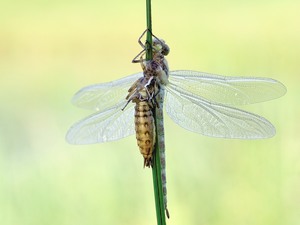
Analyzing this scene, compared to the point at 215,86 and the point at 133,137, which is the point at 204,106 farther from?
the point at 133,137

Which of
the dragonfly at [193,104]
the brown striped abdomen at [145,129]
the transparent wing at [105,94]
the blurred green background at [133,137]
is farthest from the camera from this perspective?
the blurred green background at [133,137]

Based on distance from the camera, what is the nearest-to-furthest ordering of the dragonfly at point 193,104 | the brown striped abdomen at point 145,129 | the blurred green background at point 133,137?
the brown striped abdomen at point 145,129 → the dragonfly at point 193,104 → the blurred green background at point 133,137

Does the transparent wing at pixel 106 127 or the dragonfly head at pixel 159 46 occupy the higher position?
the dragonfly head at pixel 159 46

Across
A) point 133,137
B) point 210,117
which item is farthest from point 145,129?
point 133,137

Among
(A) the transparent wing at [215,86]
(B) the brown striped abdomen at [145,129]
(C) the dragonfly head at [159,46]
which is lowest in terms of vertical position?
(B) the brown striped abdomen at [145,129]

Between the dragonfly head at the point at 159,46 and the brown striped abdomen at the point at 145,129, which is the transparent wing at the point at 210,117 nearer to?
the dragonfly head at the point at 159,46

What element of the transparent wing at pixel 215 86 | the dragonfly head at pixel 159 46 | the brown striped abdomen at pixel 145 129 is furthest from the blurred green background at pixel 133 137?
the brown striped abdomen at pixel 145 129

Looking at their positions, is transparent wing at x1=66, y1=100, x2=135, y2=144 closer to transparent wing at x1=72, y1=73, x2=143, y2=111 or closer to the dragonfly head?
transparent wing at x1=72, y1=73, x2=143, y2=111
